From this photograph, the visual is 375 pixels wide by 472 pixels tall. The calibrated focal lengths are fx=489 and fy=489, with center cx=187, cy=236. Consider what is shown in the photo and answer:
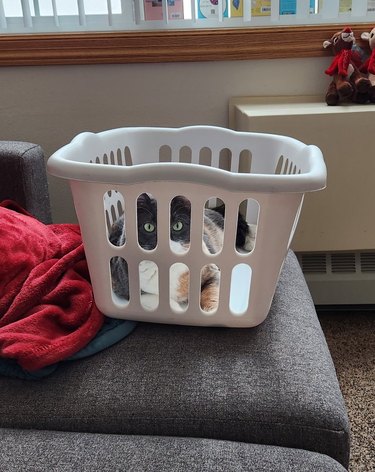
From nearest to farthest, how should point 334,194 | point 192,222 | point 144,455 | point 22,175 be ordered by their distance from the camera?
point 144,455, point 192,222, point 22,175, point 334,194

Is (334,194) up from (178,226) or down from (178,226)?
down

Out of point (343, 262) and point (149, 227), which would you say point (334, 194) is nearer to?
point (343, 262)

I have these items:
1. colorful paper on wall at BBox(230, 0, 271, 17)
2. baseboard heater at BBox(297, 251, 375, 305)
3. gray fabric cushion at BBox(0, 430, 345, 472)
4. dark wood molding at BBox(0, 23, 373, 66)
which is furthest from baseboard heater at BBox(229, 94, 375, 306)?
gray fabric cushion at BBox(0, 430, 345, 472)

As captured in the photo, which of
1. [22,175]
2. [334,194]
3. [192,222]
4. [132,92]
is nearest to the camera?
[192,222]

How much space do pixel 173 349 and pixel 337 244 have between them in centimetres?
76

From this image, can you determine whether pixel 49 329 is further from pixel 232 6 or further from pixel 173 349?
pixel 232 6

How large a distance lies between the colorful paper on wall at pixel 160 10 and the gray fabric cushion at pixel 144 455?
1156 mm

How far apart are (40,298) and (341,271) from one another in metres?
0.99

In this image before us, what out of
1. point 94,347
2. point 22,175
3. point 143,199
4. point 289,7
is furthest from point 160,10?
point 94,347

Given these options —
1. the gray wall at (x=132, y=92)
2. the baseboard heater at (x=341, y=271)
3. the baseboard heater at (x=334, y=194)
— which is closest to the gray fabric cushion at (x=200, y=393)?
the baseboard heater at (x=334, y=194)

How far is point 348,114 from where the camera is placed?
47.9 inches

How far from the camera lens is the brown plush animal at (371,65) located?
4.25 feet

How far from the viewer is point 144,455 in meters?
0.59

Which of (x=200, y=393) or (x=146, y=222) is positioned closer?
(x=200, y=393)
